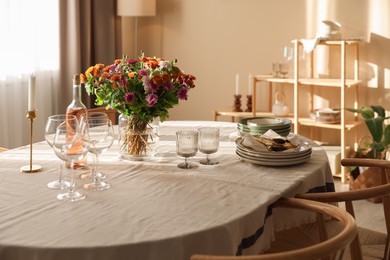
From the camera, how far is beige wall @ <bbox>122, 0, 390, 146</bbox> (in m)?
5.08

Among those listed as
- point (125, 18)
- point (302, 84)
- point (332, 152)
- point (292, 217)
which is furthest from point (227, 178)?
point (125, 18)

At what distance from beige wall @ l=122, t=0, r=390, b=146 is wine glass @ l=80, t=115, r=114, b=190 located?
3.22 m

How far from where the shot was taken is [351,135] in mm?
5285

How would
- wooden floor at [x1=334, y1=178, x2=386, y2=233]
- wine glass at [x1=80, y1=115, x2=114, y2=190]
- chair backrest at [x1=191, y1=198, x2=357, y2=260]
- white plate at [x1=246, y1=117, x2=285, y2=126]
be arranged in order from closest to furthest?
chair backrest at [x1=191, y1=198, x2=357, y2=260] → wine glass at [x1=80, y1=115, x2=114, y2=190] → white plate at [x1=246, y1=117, x2=285, y2=126] → wooden floor at [x1=334, y1=178, x2=386, y2=233]

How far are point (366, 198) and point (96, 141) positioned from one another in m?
0.95

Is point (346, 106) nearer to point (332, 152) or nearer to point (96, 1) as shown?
point (332, 152)

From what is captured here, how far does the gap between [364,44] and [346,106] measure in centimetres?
51

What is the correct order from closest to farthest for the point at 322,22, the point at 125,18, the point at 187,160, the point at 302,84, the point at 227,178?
the point at 227,178, the point at 187,160, the point at 322,22, the point at 302,84, the point at 125,18

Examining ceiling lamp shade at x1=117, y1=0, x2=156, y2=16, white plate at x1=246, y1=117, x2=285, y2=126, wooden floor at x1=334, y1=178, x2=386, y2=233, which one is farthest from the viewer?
ceiling lamp shade at x1=117, y1=0, x2=156, y2=16

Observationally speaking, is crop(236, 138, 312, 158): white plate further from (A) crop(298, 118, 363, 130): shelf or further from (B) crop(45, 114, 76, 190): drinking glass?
(A) crop(298, 118, 363, 130): shelf

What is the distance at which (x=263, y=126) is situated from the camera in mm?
2893

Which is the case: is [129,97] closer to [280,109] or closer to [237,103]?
[280,109]

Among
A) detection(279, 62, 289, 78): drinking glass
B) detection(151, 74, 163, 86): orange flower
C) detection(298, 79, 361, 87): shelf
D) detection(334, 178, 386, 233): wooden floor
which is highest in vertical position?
detection(279, 62, 289, 78): drinking glass

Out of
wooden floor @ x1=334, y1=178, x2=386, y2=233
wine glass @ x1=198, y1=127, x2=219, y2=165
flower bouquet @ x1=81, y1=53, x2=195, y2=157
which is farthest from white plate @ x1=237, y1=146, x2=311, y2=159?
wooden floor @ x1=334, y1=178, x2=386, y2=233
